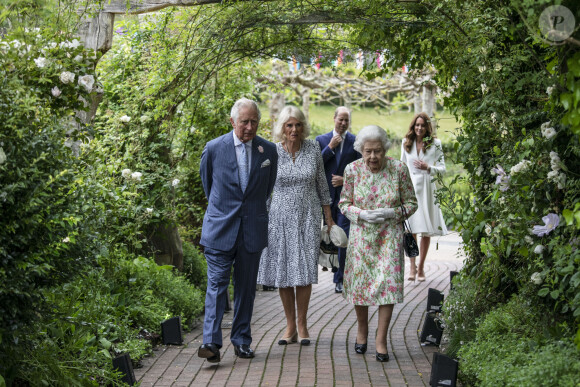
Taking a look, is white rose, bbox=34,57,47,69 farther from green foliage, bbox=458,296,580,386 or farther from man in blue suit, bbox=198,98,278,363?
green foliage, bbox=458,296,580,386

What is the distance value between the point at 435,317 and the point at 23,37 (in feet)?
12.3

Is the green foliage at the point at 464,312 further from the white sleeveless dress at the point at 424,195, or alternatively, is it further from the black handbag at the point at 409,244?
the white sleeveless dress at the point at 424,195

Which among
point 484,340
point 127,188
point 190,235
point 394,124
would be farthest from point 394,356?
point 394,124

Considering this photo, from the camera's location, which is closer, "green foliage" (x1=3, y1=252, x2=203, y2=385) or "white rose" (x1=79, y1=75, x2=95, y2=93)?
"green foliage" (x1=3, y1=252, x2=203, y2=385)

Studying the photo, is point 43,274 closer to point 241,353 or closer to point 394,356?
point 241,353

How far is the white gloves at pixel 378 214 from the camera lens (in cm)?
608

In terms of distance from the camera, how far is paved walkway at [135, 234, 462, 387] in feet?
18.1

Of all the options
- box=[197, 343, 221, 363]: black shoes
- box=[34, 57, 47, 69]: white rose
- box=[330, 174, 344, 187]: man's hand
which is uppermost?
box=[34, 57, 47, 69]: white rose

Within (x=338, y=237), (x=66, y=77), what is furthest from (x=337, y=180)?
(x=66, y=77)

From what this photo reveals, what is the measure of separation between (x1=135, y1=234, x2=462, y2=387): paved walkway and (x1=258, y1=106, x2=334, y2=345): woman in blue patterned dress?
363mm

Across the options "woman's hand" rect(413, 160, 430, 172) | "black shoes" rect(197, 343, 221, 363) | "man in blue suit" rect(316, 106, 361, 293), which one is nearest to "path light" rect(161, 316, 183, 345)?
"black shoes" rect(197, 343, 221, 363)

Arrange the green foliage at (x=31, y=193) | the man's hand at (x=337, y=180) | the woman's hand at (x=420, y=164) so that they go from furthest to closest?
the woman's hand at (x=420, y=164)
the man's hand at (x=337, y=180)
the green foliage at (x=31, y=193)

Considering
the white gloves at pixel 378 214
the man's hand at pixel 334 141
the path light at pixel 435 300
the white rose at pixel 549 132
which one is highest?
the man's hand at pixel 334 141

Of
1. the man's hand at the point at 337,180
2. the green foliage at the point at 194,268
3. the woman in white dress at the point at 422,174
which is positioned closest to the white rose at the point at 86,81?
the man's hand at the point at 337,180
